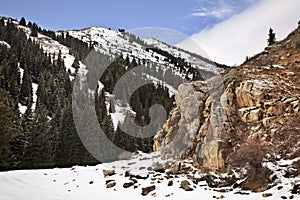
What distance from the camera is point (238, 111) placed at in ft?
74.8

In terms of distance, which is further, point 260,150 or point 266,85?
point 266,85

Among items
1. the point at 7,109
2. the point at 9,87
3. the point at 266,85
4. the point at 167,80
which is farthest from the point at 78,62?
the point at 266,85

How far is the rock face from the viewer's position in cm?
1986

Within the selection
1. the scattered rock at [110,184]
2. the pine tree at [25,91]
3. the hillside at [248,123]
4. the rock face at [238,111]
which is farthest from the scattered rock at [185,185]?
the pine tree at [25,91]

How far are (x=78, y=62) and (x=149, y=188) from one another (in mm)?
114885

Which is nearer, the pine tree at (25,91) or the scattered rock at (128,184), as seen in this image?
the scattered rock at (128,184)

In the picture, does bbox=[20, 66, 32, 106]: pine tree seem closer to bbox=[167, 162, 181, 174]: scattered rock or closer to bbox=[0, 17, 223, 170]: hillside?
bbox=[0, 17, 223, 170]: hillside

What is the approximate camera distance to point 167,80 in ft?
459

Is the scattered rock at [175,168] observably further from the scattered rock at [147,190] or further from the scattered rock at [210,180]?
the scattered rock at [147,190]

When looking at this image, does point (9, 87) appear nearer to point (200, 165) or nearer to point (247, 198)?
point (200, 165)

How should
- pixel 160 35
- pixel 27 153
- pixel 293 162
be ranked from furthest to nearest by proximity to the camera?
pixel 27 153 < pixel 160 35 < pixel 293 162

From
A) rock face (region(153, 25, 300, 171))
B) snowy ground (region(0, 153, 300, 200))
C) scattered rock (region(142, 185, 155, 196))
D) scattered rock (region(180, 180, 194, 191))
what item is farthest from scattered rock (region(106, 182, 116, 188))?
rock face (region(153, 25, 300, 171))

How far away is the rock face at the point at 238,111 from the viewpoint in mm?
19859

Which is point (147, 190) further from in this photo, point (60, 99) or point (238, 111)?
point (60, 99)
